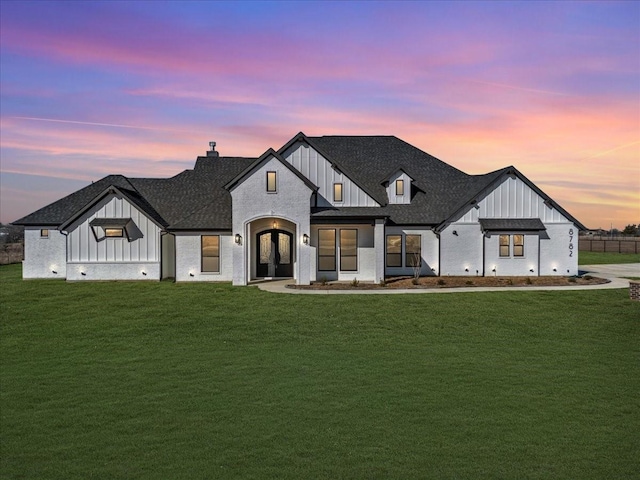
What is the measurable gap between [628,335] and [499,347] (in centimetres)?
520

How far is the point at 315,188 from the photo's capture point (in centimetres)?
2570

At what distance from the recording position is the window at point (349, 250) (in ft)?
87.4

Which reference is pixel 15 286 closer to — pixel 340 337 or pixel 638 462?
pixel 340 337

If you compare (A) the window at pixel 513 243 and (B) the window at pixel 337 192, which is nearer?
(B) the window at pixel 337 192

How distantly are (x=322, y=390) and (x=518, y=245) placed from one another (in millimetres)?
21017

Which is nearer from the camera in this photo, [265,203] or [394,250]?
[265,203]

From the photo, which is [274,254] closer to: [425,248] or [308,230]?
[308,230]

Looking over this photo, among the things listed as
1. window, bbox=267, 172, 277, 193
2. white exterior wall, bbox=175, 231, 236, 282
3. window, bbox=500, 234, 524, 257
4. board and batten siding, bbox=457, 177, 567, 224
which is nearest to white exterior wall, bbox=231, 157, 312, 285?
window, bbox=267, 172, 277, 193

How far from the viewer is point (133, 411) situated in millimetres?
9242

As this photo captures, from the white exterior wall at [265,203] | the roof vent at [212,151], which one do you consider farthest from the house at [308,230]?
the roof vent at [212,151]

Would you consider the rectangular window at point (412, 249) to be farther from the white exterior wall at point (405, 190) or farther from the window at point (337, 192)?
the window at point (337, 192)

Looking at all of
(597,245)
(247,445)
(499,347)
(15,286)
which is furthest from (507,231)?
(597,245)

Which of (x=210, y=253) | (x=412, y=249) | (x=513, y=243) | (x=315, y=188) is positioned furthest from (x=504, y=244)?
(x=210, y=253)

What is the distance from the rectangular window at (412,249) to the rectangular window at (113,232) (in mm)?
16158
